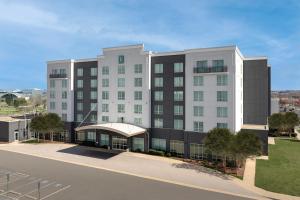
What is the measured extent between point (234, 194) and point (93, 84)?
36.5m

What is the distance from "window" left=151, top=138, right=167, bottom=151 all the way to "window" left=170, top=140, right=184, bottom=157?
4.41 ft

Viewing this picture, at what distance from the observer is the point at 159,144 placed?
45.2 meters

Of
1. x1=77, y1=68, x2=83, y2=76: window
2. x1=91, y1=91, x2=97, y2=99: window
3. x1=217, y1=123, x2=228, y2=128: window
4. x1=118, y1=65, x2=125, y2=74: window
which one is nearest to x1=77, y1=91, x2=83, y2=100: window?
x1=91, y1=91, x2=97, y2=99: window

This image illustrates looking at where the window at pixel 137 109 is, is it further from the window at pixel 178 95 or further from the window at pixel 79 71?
the window at pixel 79 71

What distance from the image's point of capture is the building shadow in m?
41.9

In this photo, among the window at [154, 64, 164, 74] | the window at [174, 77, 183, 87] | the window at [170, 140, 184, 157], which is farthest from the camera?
the window at [154, 64, 164, 74]

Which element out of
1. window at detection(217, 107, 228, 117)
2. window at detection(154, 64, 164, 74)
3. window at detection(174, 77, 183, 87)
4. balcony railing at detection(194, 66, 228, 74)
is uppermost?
window at detection(154, 64, 164, 74)

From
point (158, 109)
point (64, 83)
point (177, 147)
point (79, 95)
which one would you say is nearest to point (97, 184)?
point (177, 147)

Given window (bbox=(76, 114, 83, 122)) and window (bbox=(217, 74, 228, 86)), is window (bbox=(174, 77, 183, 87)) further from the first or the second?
window (bbox=(76, 114, 83, 122))

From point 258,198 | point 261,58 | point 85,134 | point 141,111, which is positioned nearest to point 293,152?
point 261,58

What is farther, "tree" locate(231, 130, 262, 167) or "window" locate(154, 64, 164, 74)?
"window" locate(154, 64, 164, 74)

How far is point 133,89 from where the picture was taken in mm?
46938

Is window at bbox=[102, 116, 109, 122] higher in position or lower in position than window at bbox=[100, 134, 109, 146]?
higher

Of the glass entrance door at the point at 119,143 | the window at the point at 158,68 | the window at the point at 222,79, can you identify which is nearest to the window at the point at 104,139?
the glass entrance door at the point at 119,143
